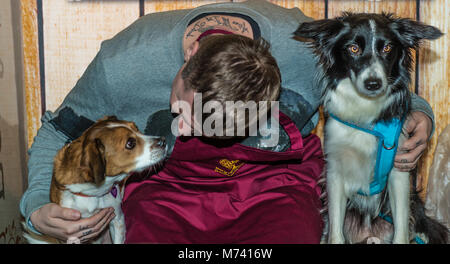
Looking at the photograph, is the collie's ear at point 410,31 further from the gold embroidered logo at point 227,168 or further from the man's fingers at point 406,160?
the gold embroidered logo at point 227,168

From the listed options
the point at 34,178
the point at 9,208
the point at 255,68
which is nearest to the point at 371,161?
the point at 255,68

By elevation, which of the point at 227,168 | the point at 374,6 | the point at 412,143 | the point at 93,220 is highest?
the point at 374,6

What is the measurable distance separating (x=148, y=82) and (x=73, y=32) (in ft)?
2.38

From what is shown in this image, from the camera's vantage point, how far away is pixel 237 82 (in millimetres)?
1289

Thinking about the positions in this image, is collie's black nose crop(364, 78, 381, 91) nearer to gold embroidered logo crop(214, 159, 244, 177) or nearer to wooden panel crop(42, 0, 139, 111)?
gold embroidered logo crop(214, 159, 244, 177)

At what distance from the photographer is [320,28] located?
5.16 feet

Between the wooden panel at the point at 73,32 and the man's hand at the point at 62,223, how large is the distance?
2.71 ft

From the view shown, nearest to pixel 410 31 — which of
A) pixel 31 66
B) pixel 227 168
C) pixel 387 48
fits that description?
pixel 387 48

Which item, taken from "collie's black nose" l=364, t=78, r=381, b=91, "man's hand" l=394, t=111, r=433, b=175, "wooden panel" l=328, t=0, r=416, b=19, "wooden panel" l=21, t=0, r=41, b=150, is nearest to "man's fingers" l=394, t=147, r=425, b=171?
"man's hand" l=394, t=111, r=433, b=175

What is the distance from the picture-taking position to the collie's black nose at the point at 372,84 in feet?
4.83

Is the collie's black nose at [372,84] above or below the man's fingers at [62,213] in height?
above

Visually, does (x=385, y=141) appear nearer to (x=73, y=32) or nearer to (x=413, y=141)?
(x=413, y=141)

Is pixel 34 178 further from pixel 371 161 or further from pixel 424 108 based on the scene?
pixel 424 108

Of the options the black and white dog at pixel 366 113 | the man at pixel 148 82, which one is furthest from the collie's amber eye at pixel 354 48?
the man at pixel 148 82
